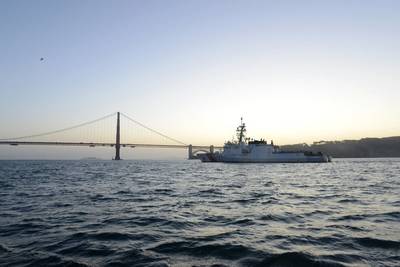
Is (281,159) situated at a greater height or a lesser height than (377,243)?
greater

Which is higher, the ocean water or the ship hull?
the ship hull

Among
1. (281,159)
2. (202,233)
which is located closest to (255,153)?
(281,159)

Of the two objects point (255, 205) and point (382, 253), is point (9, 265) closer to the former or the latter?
point (382, 253)

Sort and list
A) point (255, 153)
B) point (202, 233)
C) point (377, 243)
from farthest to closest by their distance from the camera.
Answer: point (255, 153)
point (202, 233)
point (377, 243)

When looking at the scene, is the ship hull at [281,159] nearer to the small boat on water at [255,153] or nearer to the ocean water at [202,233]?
the small boat on water at [255,153]

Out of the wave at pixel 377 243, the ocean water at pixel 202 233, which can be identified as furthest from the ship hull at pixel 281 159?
the wave at pixel 377 243

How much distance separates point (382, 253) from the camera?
22.7 feet

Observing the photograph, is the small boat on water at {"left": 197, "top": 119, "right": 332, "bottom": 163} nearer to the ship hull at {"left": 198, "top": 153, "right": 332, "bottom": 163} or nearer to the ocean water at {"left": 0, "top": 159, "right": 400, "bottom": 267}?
the ship hull at {"left": 198, "top": 153, "right": 332, "bottom": 163}

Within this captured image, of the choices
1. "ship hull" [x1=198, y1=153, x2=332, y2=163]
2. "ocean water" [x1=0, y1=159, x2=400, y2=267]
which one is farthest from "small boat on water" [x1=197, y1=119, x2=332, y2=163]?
"ocean water" [x1=0, y1=159, x2=400, y2=267]

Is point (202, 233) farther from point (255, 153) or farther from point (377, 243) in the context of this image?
point (255, 153)

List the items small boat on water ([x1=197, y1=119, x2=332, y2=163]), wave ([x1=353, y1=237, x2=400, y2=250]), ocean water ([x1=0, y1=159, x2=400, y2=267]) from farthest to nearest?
1. small boat on water ([x1=197, y1=119, x2=332, y2=163])
2. wave ([x1=353, y1=237, x2=400, y2=250])
3. ocean water ([x1=0, y1=159, x2=400, y2=267])

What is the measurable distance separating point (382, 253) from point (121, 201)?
38.5 ft

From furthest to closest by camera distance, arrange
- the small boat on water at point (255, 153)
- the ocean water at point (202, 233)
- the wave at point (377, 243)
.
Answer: the small boat on water at point (255, 153) → the wave at point (377, 243) → the ocean water at point (202, 233)

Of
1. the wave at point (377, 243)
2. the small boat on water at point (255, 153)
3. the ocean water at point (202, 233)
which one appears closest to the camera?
the ocean water at point (202, 233)
